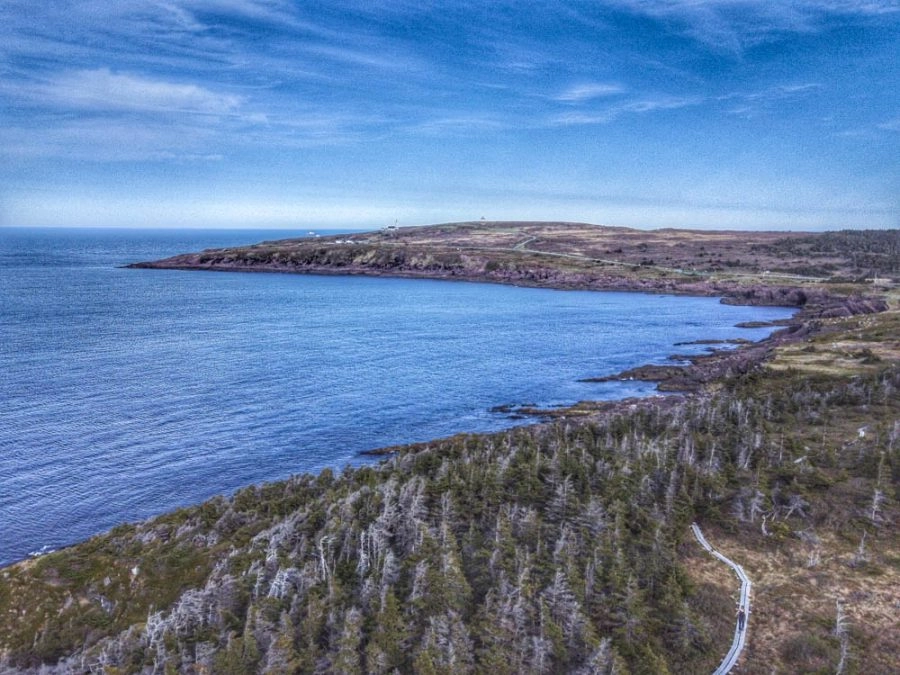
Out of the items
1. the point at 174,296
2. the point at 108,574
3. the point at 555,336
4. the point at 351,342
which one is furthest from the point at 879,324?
the point at 174,296

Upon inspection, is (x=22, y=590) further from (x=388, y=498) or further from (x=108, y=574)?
(x=388, y=498)

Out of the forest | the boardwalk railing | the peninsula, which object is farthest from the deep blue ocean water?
the boardwalk railing

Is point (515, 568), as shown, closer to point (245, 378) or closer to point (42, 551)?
point (42, 551)

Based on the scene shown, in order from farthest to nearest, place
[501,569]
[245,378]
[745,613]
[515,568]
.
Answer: [245,378]
[515,568]
[501,569]
[745,613]

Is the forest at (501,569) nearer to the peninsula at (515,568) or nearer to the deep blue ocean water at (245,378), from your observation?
the peninsula at (515,568)

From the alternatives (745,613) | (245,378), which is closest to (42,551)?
(245,378)

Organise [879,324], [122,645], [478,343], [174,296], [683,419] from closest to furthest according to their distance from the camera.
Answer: [122,645], [683,419], [879,324], [478,343], [174,296]
